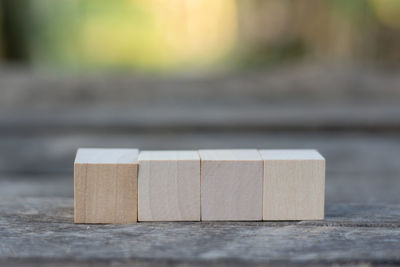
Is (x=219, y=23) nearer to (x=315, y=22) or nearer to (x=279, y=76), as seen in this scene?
(x=315, y=22)

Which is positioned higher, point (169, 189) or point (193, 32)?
point (193, 32)

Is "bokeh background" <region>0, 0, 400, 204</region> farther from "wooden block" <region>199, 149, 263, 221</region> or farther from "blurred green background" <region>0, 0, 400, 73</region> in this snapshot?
"wooden block" <region>199, 149, 263, 221</region>

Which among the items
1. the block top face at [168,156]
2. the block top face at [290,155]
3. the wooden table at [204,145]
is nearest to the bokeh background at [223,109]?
the wooden table at [204,145]

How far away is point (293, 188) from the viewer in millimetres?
890

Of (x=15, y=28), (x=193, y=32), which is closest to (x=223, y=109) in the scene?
(x=15, y=28)

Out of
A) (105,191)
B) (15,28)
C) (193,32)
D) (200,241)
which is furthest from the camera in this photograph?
(193,32)

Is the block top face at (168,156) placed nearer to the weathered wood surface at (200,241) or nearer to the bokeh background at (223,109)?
the weathered wood surface at (200,241)

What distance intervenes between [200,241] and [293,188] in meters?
0.22

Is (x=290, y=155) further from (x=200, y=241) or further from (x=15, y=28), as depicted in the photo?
(x=15, y=28)

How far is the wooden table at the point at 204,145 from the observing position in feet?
2.35

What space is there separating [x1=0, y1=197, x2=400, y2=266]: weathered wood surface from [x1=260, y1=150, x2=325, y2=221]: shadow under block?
2 cm

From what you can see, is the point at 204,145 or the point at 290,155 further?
the point at 204,145

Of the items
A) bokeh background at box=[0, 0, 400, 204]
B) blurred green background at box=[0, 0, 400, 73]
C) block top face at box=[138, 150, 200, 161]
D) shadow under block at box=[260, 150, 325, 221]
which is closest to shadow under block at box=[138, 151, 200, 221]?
block top face at box=[138, 150, 200, 161]

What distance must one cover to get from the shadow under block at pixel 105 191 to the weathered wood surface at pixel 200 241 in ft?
0.08
